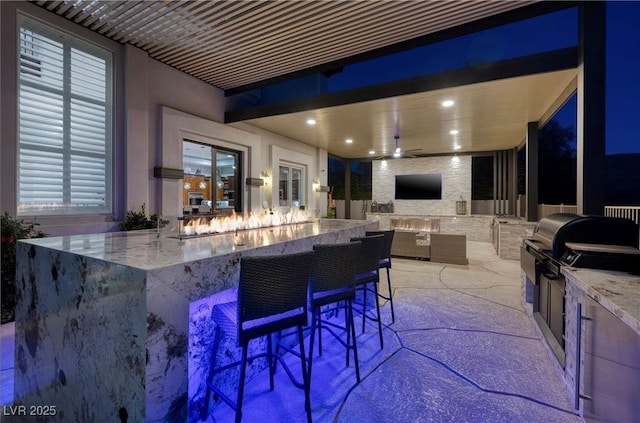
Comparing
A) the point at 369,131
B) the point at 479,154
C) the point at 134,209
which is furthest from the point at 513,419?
the point at 479,154

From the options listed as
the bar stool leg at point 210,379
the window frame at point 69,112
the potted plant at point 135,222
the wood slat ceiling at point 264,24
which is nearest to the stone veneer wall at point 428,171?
the wood slat ceiling at point 264,24

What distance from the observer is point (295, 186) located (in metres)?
9.05

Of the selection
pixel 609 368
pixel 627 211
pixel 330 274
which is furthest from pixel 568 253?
pixel 627 211

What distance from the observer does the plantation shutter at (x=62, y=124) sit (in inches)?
136

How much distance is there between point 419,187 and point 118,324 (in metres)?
11.0

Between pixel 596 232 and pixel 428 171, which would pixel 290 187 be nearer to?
pixel 428 171

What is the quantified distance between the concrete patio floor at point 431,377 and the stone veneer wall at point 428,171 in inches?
293

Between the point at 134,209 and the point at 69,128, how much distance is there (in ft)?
4.38

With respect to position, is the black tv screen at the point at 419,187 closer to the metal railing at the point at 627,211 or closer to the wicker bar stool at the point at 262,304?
the metal railing at the point at 627,211

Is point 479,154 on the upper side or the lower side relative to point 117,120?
upper

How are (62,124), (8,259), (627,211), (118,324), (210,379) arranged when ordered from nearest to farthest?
1. (118,324)
2. (210,379)
3. (8,259)
4. (62,124)
5. (627,211)

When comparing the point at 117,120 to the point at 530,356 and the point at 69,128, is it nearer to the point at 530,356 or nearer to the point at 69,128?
the point at 69,128

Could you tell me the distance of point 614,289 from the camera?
1432 millimetres

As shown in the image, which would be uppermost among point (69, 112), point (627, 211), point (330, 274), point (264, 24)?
point (264, 24)
